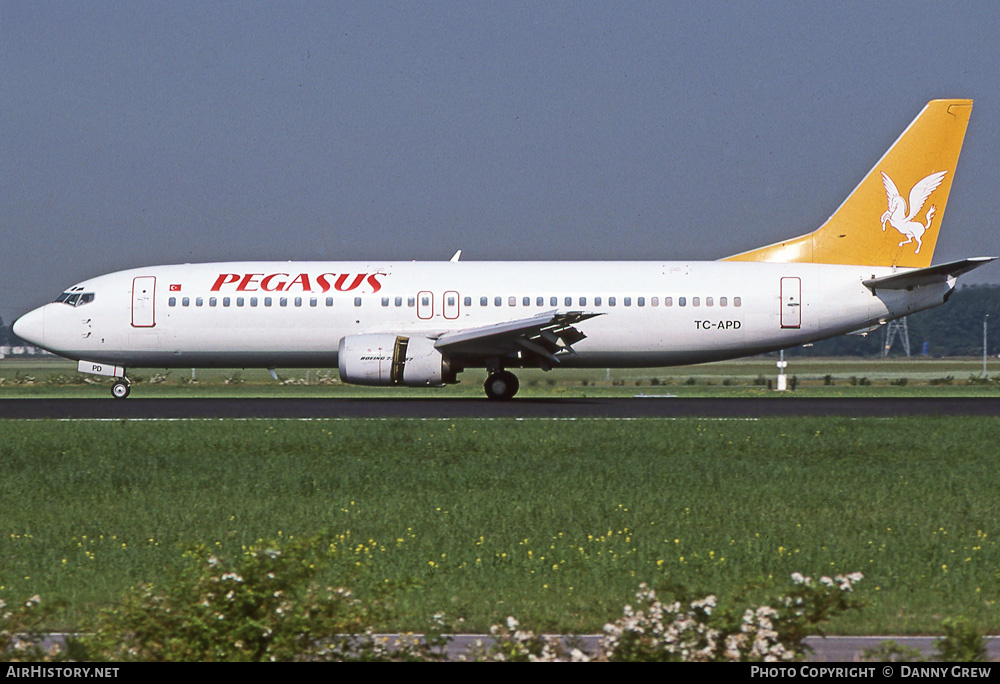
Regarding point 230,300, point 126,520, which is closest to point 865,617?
point 126,520

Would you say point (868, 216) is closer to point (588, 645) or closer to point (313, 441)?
point (313, 441)

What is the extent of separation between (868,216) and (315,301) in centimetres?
1769

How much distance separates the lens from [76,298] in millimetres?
35906

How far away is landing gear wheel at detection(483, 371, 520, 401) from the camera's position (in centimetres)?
3522

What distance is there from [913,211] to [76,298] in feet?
87.9

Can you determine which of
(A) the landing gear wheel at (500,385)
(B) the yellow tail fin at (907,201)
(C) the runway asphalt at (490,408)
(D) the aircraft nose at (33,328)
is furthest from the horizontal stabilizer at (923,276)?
(D) the aircraft nose at (33,328)

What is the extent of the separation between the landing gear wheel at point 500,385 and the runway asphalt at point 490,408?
1.51 ft

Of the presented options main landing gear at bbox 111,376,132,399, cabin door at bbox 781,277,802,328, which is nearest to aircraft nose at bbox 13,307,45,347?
main landing gear at bbox 111,376,132,399

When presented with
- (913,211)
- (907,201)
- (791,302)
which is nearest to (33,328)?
(791,302)

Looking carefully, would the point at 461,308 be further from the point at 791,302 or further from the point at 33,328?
the point at 33,328

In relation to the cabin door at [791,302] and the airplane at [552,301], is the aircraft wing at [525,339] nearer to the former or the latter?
the airplane at [552,301]

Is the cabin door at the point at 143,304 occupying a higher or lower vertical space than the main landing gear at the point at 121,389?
higher

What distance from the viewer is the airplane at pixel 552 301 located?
34406mm
